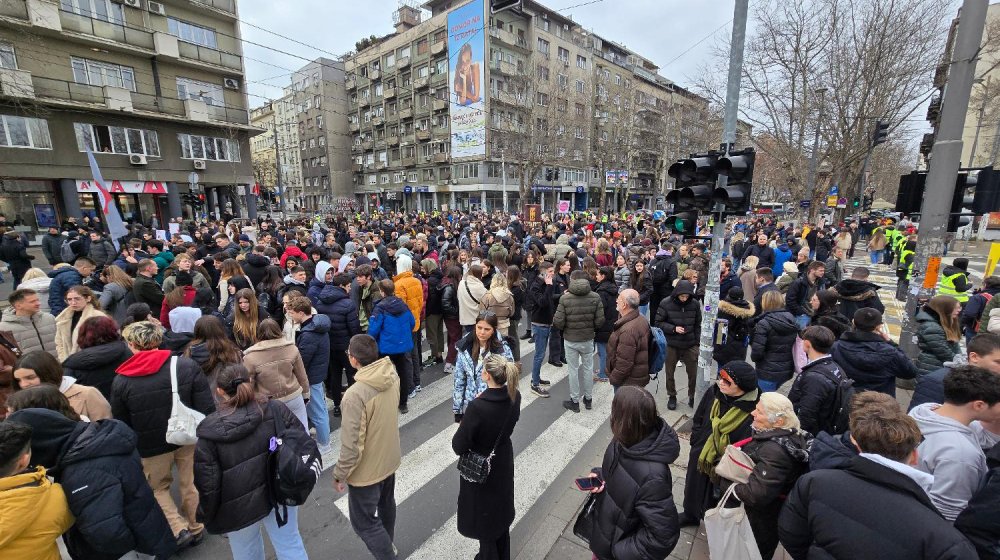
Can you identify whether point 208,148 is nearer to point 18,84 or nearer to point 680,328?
point 18,84

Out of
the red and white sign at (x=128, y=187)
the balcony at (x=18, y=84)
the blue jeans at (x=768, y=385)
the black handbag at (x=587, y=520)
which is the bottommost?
the blue jeans at (x=768, y=385)

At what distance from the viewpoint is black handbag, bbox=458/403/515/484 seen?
2.74 meters

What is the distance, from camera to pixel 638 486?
2184 millimetres

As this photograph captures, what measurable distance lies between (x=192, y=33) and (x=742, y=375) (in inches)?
1298

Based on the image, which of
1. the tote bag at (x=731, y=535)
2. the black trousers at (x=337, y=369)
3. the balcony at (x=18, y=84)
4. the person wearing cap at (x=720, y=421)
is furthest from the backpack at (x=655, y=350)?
the balcony at (x=18, y=84)

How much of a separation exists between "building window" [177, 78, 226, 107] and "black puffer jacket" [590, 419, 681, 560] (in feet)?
96.2

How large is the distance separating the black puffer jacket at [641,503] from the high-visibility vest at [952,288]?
7.42 metres

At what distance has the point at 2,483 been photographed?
6.07 ft

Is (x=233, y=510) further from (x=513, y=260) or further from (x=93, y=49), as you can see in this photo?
(x=93, y=49)

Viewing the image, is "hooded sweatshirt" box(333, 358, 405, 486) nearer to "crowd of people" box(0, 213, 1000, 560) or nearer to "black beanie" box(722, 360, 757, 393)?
"crowd of people" box(0, 213, 1000, 560)

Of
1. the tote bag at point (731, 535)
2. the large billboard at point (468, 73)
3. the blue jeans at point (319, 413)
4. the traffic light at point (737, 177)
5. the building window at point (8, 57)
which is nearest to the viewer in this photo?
the tote bag at point (731, 535)

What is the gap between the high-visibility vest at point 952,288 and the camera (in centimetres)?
633

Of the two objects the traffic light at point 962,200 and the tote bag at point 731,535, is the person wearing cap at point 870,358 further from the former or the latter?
the traffic light at point 962,200

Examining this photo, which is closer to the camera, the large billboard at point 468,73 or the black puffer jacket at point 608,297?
the black puffer jacket at point 608,297
